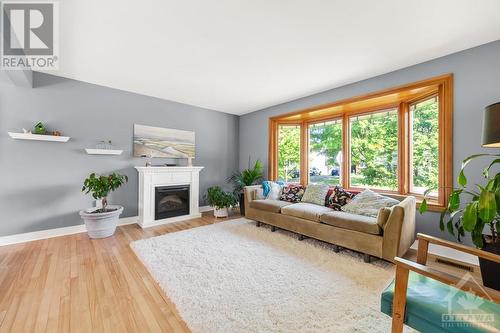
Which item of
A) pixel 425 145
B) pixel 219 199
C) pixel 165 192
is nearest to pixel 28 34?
pixel 165 192

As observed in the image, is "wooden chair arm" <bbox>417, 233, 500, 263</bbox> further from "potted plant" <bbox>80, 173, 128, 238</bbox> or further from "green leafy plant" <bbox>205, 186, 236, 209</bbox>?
"potted plant" <bbox>80, 173, 128, 238</bbox>

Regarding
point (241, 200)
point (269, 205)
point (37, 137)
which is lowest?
point (241, 200)

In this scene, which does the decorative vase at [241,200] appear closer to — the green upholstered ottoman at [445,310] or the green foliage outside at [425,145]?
the green foliage outside at [425,145]

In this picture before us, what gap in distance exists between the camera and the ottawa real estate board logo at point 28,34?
181cm

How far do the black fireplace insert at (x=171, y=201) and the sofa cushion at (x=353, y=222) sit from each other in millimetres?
2830

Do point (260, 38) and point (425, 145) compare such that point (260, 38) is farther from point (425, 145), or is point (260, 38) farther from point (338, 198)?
point (425, 145)

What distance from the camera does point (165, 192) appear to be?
404 centimetres

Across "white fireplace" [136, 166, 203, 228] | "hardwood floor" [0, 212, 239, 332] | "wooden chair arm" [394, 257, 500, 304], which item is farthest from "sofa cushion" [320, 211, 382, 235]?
"white fireplace" [136, 166, 203, 228]

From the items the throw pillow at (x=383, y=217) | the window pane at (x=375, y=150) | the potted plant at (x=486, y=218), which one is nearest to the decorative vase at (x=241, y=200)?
the window pane at (x=375, y=150)

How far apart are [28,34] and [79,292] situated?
2.64 meters

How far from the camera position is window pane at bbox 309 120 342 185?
4.07 m

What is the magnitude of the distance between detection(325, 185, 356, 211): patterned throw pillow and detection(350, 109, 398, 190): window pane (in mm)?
755

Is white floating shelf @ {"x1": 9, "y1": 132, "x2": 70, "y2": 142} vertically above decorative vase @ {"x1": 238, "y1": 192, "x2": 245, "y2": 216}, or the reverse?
white floating shelf @ {"x1": 9, "y1": 132, "x2": 70, "y2": 142}

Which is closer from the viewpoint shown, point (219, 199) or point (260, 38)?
point (260, 38)
